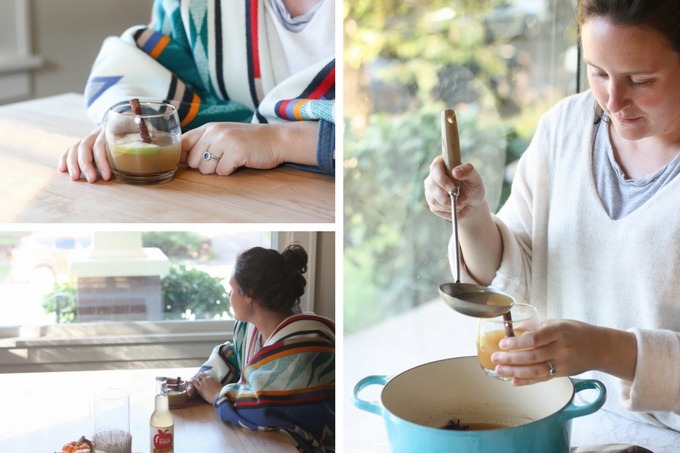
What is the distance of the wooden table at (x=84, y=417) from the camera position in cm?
140

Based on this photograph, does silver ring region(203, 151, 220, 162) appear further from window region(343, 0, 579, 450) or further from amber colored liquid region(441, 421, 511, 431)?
window region(343, 0, 579, 450)

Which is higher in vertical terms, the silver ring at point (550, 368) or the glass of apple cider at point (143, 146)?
the glass of apple cider at point (143, 146)

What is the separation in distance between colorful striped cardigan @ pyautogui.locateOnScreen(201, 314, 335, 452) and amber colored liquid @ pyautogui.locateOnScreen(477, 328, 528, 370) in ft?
1.51

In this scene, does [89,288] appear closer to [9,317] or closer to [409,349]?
[9,317]

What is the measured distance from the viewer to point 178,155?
3.36ft

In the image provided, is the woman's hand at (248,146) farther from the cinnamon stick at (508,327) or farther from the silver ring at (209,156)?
the cinnamon stick at (508,327)

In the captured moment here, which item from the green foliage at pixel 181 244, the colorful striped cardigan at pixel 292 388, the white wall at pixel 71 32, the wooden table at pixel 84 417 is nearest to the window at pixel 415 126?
the colorful striped cardigan at pixel 292 388

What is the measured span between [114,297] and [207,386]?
0.38m

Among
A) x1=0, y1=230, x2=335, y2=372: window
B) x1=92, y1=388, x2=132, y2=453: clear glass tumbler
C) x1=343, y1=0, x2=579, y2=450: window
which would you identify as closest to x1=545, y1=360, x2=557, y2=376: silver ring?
x1=343, y1=0, x2=579, y2=450: window

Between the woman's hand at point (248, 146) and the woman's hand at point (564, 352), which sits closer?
the woman's hand at point (564, 352)

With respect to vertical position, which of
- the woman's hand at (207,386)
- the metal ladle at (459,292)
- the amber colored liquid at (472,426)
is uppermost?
the metal ladle at (459,292)

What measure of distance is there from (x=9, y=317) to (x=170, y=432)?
633 mm

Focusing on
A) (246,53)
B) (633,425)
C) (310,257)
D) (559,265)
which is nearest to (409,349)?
(310,257)

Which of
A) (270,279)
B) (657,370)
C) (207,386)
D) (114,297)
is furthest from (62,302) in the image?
(657,370)
